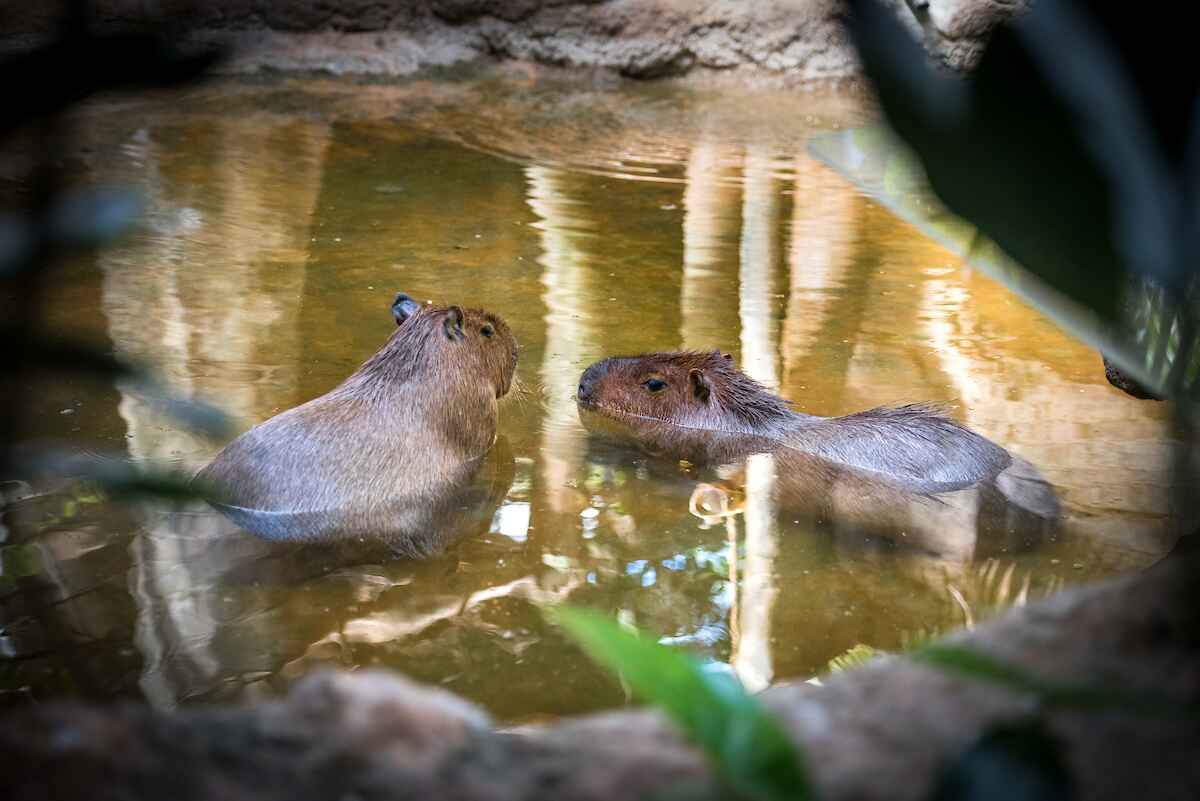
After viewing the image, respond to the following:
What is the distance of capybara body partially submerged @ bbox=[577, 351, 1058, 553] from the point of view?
13.7 feet

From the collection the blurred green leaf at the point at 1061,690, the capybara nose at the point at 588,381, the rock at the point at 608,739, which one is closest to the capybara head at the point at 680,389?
the capybara nose at the point at 588,381

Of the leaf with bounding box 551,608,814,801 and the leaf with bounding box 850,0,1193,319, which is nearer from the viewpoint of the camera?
the leaf with bounding box 850,0,1193,319

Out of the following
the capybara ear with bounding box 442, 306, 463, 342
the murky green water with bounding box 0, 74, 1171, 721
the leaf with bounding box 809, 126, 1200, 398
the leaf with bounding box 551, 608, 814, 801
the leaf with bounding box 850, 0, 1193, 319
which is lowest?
the murky green water with bounding box 0, 74, 1171, 721

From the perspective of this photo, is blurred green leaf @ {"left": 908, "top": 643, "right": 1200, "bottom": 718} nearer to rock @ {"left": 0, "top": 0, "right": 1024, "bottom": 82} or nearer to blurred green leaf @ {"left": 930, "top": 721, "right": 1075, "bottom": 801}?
blurred green leaf @ {"left": 930, "top": 721, "right": 1075, "bottom": 801}

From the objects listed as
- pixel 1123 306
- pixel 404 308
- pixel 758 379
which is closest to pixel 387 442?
pixel 404 308

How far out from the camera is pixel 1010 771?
93 centimetres

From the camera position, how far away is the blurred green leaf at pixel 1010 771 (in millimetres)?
917

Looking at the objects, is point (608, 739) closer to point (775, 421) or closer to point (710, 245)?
point (775, 421)

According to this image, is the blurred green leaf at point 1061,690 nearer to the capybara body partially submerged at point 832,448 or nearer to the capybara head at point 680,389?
the capybara body partially submerged at point 832,448

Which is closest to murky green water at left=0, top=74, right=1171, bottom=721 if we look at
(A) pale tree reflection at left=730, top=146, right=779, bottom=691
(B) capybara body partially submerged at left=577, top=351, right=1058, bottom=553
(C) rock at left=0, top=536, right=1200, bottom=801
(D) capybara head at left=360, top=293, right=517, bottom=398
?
(A) pale tree reflection at left=730, top=146, right=779, bottom=691

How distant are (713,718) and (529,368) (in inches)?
173

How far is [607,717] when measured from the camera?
4.46 feet

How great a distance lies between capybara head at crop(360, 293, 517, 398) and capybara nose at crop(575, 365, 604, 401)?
0.35 m

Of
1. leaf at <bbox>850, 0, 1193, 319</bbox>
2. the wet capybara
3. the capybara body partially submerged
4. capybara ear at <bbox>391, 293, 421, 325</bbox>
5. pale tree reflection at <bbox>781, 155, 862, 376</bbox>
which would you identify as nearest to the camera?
leaf at <bbox>850, 0, 1193, 319</bbox>
